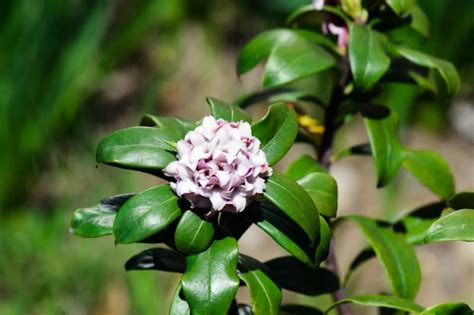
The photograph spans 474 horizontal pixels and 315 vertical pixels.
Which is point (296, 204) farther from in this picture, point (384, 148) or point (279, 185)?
point (384, 148)

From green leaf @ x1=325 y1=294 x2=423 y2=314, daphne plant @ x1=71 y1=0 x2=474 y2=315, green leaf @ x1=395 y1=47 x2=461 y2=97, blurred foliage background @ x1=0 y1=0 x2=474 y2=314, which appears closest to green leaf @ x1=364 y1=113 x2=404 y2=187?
daphne plant @ x1=71 y1=0 x2=474 y2=315

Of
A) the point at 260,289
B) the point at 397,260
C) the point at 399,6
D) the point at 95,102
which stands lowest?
the point at 95,102

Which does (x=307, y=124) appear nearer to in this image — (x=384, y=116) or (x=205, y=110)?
(x=384, y=116)

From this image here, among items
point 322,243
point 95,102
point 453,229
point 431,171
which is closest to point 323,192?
point 322,243

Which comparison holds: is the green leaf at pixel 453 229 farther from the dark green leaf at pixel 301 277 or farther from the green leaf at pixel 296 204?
the dark green leaf at pixel 301 277

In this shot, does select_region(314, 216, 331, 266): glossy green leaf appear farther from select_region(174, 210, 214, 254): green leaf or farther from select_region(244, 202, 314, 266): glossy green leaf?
select_region(174, 210, 214, 254): green leaf

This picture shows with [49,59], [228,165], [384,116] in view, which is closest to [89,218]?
[228,165]
